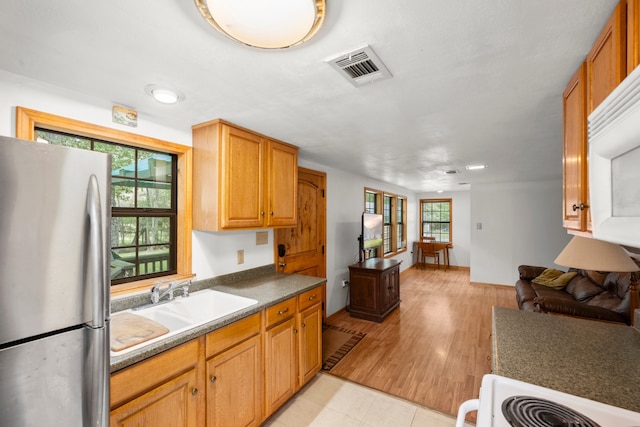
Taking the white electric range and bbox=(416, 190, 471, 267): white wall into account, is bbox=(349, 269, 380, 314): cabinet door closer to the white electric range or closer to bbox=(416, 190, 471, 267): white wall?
the white electric range

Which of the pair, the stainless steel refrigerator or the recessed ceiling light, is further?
the recessed ceiling light

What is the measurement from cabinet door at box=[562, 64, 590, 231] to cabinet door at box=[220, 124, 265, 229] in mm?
1964

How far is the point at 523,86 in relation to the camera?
151cm

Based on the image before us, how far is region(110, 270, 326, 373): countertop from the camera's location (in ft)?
4.25

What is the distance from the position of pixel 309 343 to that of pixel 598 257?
83.3 inches

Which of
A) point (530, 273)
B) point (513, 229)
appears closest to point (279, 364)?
point (530, 273)

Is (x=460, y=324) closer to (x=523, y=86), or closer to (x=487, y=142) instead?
(x=487, y=142)

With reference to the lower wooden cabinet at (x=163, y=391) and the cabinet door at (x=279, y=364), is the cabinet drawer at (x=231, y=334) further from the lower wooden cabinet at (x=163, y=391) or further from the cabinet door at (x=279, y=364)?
the cabinet door at (x=279, y=364)

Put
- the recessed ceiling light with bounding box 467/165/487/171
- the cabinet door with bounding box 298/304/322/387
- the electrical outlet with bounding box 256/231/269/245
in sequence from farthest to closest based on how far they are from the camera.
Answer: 1. the recessed ceiling light with bounding box 467/165/487/171
2. the electrical outlet with bounding box 256/231/269/245
3. the cabinet door with bounding box 298/304/322/387

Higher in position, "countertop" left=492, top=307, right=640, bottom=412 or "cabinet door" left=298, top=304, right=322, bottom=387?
"countertop" left=492, top=307, right=640, bottom=412

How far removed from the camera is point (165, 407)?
1413 mm

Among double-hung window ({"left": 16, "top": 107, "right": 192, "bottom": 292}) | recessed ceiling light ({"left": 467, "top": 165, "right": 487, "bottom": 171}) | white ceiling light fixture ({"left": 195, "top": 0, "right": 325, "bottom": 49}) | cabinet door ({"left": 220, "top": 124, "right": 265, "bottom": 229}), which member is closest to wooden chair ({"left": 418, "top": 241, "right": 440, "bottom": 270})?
recessed ceiling light ({"left": 467, "top": 165, "right": 487, "bottom": 171})

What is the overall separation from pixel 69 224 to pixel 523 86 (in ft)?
6.81

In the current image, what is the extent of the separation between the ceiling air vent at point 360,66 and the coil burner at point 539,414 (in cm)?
140
